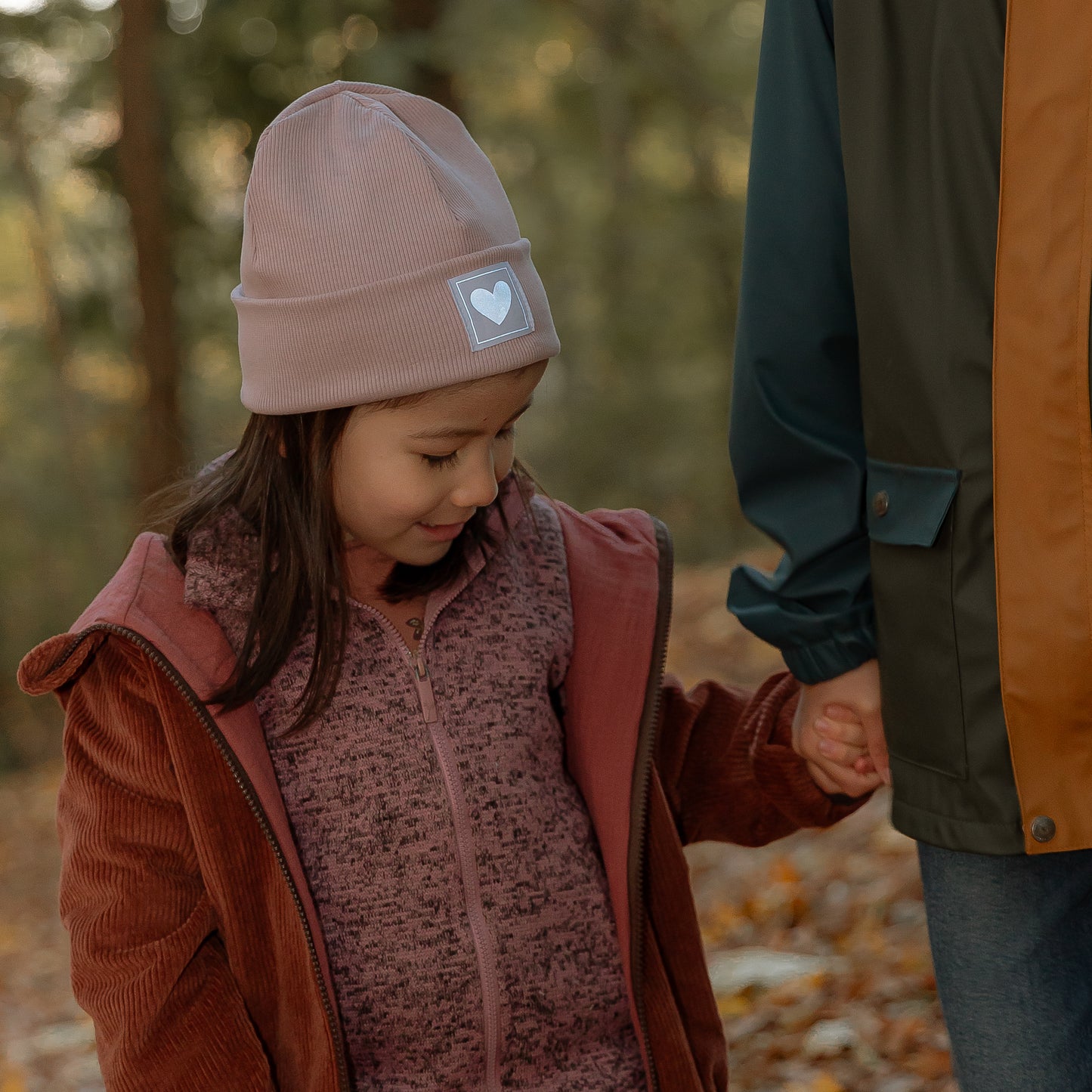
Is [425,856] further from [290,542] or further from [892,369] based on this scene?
[892,369]

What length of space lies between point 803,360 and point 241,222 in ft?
17.4

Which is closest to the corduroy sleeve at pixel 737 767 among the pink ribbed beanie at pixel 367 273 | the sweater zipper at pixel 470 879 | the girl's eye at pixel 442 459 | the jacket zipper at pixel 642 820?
the jacket zipper at pixel 642 820

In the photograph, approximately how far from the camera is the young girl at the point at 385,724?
82.0 inches

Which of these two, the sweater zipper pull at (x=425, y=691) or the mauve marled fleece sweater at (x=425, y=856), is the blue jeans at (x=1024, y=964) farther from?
the sweater zipper pull at (x=425, y=691)

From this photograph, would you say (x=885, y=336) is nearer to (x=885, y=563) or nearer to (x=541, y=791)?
(x=885, y=563)

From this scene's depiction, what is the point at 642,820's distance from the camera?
232 cm

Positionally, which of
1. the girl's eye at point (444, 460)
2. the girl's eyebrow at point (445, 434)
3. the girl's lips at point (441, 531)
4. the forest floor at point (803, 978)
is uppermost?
the girl's eyebrow at point (445, 434)

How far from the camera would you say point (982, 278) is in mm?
1761

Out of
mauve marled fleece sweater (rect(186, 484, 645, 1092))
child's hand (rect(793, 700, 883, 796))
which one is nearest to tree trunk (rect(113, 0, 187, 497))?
mauve marled fleece sweater (rect(186, 484, 645, 1092))

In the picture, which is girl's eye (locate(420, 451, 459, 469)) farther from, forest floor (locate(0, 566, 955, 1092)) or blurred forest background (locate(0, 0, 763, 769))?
blurred forest background (locate(0, 0, 763, 769))

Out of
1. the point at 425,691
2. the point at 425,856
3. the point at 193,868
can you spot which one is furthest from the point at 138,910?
the point at 425,691

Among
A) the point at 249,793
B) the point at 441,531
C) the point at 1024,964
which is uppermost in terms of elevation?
the point at 441,531

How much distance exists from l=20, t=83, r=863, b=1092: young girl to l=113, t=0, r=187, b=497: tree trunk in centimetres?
403

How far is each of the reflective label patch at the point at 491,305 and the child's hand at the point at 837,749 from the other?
85 cm
